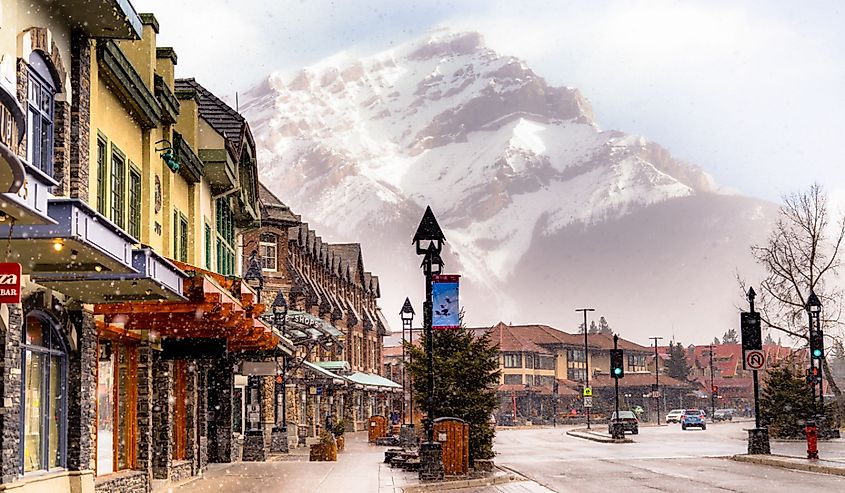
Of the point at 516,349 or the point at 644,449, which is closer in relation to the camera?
the point at 644,449

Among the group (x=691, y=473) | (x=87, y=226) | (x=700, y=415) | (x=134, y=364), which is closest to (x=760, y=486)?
(x=691, y=473)

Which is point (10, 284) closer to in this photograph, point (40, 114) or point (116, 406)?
point (40, 114)

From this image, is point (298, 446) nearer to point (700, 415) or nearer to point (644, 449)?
point (644, 449)

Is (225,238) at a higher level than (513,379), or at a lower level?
higher

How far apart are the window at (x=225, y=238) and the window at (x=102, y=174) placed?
1287 cm

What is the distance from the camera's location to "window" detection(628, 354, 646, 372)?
462 feet

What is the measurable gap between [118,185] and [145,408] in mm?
4883

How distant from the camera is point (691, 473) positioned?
98.5 ft

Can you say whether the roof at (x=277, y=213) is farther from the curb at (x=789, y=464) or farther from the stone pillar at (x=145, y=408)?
the stone pillar at (x=145, y=408)

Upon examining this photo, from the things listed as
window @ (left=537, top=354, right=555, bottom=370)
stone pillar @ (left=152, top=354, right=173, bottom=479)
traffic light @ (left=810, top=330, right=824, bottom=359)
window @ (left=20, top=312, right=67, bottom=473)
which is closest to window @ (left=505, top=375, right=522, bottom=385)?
window @ (left=537, top=354, right=555, bottom=370)

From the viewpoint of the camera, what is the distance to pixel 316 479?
26.0 m

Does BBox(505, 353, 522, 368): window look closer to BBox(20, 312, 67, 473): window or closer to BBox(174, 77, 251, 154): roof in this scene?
BBox(174, 77, 251, 154): roof

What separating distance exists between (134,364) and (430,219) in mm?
8573

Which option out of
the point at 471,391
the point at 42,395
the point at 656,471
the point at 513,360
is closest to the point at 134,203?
the point at 42,395
